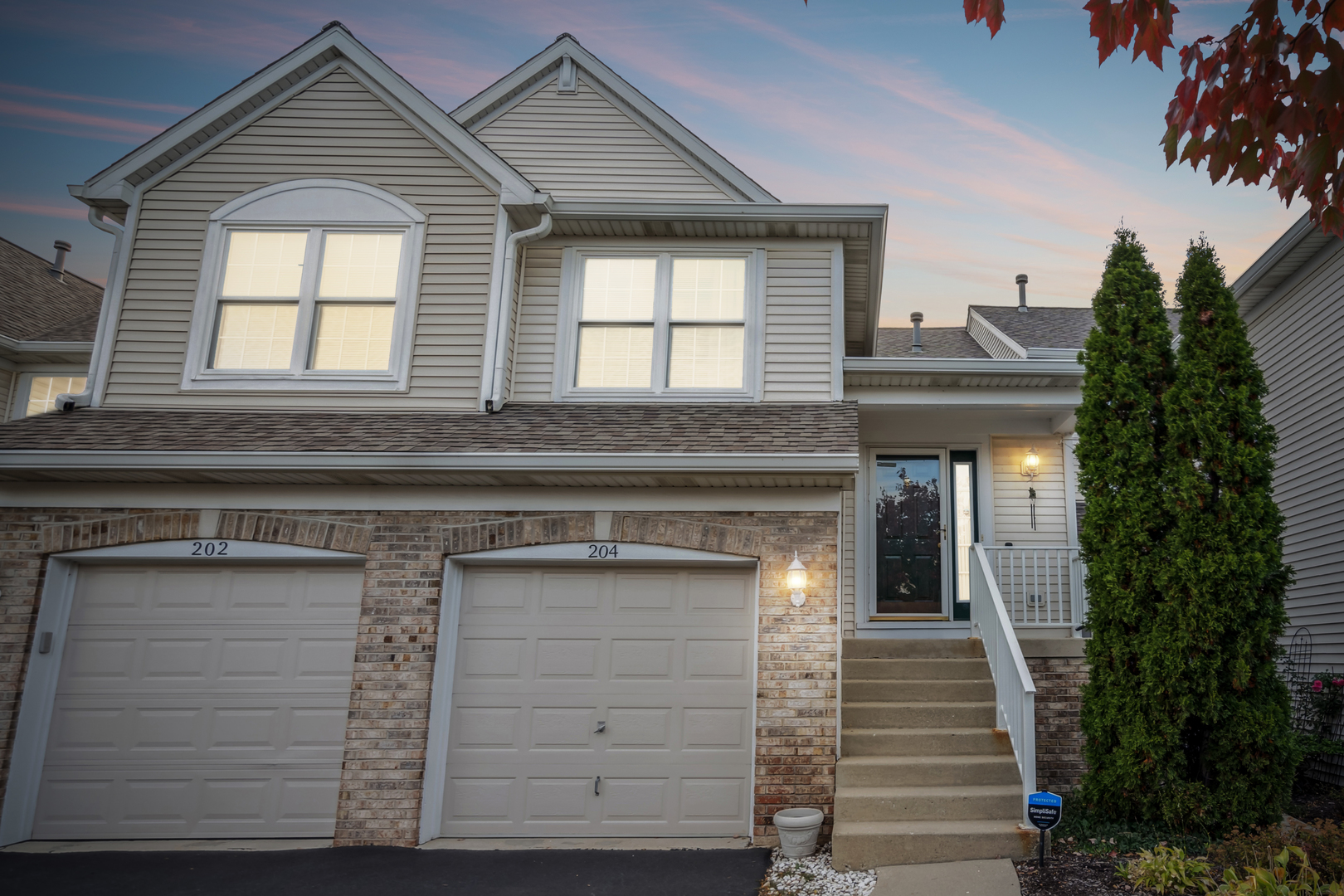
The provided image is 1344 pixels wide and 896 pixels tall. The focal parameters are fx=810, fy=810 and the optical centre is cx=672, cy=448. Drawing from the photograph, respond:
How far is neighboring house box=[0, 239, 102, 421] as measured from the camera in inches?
382

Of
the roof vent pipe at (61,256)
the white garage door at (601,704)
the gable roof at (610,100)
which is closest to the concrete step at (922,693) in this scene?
the white garage door at (601,704)

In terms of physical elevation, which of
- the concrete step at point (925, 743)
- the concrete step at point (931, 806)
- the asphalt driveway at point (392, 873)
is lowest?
the asphalt driveway at point (392, 873)

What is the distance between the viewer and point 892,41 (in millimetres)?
11047

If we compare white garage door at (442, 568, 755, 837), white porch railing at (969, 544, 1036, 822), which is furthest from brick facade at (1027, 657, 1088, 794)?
white garage door at (442, 568, 755, 837)

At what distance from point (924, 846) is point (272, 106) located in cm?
852

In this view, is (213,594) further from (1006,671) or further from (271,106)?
(1006,671)

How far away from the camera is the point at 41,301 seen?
11.5 metres

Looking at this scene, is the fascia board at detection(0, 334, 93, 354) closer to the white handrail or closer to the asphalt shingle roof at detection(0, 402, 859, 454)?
the asphalt shingle roof at detection(0, 402, 859, 454)

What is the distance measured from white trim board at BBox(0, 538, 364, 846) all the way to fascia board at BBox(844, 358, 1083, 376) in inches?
191

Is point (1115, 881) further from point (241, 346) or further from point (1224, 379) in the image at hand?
point (241, 346)

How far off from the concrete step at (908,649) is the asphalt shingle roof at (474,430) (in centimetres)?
213

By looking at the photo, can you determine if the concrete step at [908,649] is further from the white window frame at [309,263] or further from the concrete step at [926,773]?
the white window frame at [309,263]

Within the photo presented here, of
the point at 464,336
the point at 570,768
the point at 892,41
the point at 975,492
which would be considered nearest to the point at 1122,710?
the point at 975,492

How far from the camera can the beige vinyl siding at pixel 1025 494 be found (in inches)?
346
